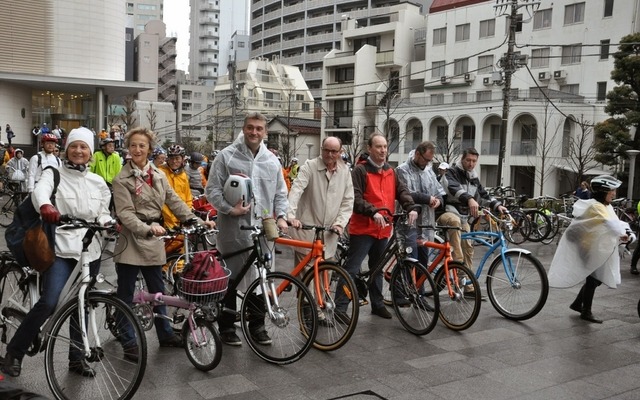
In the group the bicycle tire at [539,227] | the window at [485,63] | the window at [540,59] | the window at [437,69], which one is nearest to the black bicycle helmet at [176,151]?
the bicycle tire at [539,227]

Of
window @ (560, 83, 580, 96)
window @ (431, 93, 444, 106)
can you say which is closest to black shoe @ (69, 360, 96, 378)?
window @ (560, 83, 580, 96)

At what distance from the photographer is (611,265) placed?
6.12 meters

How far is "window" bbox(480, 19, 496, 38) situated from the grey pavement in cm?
3756

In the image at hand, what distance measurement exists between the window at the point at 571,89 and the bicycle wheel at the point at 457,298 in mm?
34419

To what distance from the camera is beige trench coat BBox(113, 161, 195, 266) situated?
168 inches

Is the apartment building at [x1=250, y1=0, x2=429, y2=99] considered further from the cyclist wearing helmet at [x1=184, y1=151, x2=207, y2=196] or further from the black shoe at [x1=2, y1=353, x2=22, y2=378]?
the black shoe at [x1=2, y1=353, x2=22, y2=378]

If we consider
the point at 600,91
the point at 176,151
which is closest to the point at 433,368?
the point at 176,151

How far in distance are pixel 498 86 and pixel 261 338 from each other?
3698 cm

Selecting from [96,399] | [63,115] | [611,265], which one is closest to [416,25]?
[63,115]

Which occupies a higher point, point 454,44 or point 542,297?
point 454,44

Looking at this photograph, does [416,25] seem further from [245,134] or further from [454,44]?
[245,134]

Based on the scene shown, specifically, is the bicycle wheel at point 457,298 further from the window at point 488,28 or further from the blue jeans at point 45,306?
the window at point 488,28

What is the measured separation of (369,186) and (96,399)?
337 centimetres

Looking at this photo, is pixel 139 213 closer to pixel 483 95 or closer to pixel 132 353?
pixel 132 353
